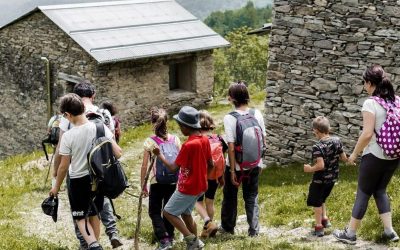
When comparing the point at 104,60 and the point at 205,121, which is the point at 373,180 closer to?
the point at 205,121

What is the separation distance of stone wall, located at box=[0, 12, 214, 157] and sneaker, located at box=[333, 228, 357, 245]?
39.6ft

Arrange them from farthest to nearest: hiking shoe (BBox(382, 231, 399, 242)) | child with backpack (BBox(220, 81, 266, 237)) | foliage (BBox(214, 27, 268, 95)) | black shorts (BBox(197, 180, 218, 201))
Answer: foliage (BBox(214, 27, 268, 95)) < black shorts (BBox(197, 180, 218, 201)) < child with backpack (BBox(220, 81, 266, 237)) < hiking shoe (BBox(382, 231, 399, 242))

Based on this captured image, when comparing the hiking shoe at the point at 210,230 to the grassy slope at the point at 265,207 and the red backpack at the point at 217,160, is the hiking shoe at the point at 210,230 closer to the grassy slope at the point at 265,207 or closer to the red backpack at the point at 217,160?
the grassy slope at the point at 265,207

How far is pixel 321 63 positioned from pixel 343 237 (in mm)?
5169

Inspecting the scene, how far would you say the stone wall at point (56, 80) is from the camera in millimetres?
17984

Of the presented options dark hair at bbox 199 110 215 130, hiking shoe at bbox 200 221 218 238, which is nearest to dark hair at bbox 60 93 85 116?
dark hair at bbox 199 110 215 130

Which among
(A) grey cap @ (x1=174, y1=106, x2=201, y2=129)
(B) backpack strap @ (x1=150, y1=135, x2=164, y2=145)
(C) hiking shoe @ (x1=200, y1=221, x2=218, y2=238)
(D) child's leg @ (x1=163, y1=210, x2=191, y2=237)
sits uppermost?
(A) grey cap @ (x1=174, y1=106, x2=201, y2=129)

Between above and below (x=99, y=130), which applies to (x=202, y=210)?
below

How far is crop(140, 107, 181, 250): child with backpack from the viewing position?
21.1 ft

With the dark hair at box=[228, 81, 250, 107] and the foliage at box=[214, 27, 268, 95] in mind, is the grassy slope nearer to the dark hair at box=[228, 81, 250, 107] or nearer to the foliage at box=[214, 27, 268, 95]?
the dark hair at box=[228, 81, 250, 107]

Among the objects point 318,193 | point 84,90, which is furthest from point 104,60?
point 318,193

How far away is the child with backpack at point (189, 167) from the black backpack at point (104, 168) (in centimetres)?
47

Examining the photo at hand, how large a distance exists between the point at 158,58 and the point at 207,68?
8.23ft

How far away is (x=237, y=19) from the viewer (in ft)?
381
